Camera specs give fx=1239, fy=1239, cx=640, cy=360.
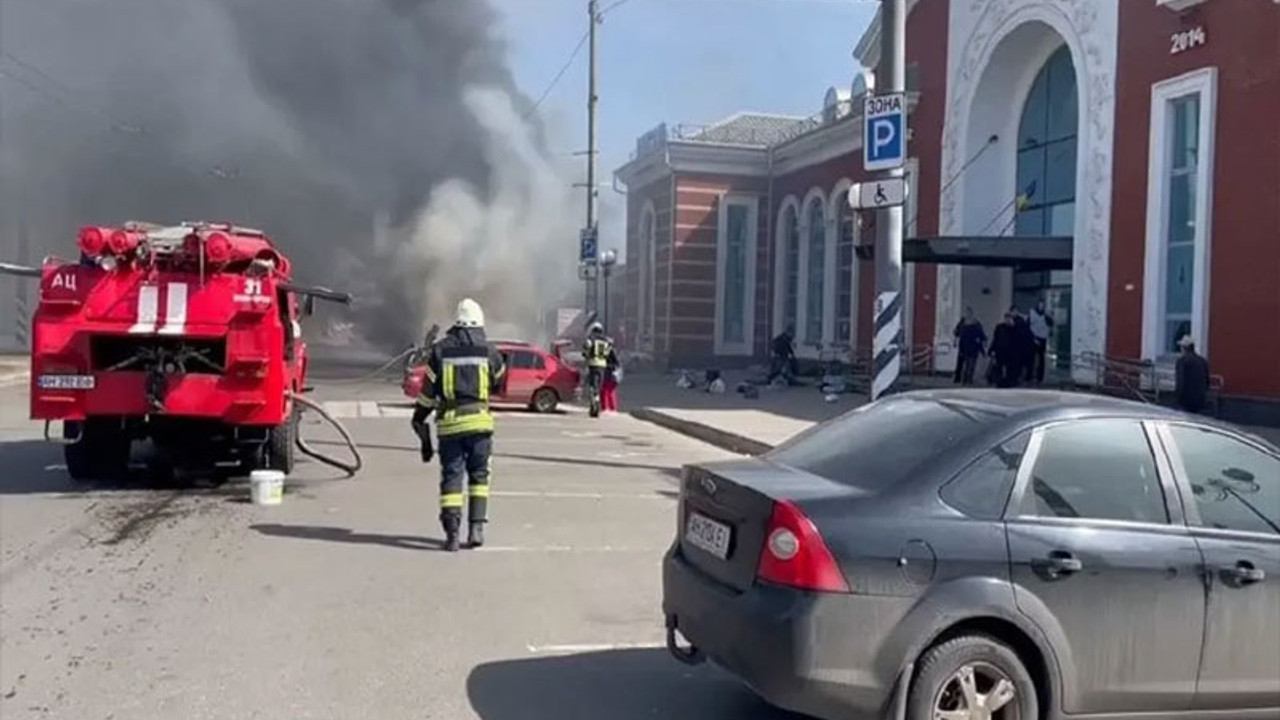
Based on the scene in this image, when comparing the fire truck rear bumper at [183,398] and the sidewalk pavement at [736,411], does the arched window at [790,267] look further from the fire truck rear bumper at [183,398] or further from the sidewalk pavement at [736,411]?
the fire truck rear bumper at [183,398]

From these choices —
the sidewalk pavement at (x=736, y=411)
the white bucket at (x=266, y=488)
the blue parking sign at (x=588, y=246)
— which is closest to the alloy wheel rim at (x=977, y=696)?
the white bucket at (x=266, y=488)

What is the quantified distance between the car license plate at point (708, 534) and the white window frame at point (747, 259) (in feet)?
108

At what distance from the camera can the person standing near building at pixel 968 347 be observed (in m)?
22.3

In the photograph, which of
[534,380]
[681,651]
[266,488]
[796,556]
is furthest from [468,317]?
[534,380]

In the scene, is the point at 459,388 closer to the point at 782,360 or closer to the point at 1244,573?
the point at 1244,573

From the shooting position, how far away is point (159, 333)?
10.4 metres

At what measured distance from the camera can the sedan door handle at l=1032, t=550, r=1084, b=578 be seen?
14.0ft

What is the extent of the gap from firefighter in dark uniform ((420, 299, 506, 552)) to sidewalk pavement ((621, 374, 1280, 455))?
15.9 feet

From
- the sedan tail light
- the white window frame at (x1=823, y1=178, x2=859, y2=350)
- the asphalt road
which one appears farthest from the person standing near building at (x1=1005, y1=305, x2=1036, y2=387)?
the sedan tail light

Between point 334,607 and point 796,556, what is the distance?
3.39 m

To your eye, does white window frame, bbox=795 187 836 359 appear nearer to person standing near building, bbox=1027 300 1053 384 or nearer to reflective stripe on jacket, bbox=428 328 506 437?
person standing near building, bbox=1027 300 1053 384

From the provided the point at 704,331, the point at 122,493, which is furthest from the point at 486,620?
the point at 704,331

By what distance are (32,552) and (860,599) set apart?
6.18 m

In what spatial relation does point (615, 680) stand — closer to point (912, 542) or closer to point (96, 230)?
point (912, 542)
